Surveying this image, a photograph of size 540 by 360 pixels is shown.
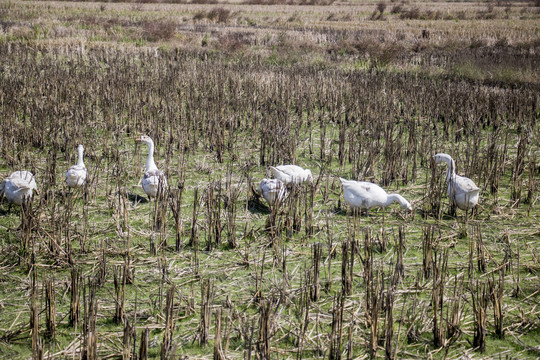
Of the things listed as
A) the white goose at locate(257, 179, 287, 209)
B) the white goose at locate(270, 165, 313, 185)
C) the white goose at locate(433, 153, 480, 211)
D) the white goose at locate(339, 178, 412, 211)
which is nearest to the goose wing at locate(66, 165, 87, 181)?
the white goose at locate(257, 179, 287, 209)

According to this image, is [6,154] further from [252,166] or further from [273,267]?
[273,267]

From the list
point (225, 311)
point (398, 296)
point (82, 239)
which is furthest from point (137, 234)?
point (398, 296)

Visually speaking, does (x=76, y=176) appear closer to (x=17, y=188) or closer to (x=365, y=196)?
(x=17, y=188)

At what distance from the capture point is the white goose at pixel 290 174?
6.38 m

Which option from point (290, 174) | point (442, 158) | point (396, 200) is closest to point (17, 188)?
point (290, 174)

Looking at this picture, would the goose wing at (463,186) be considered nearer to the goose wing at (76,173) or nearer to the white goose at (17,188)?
the goose wing at (76,173)

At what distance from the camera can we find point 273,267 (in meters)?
4.79

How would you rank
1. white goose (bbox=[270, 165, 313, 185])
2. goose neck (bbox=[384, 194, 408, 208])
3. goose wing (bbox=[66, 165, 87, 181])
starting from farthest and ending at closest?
white goose (bbox=[270, 165, 313, 185]) < goose wing (bbox=[66, 165, 87, 181]) < goose neck (bbox=[384, 194, 408, 208])

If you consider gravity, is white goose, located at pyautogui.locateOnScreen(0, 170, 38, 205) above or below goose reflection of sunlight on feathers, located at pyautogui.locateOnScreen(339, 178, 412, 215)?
above

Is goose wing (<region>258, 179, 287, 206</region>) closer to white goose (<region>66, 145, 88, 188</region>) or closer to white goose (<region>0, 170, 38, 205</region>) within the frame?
white goose (<region>66, 145, 88, 188</region>)

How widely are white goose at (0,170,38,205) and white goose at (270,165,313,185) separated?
2.75 m

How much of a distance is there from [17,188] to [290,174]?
309 cm

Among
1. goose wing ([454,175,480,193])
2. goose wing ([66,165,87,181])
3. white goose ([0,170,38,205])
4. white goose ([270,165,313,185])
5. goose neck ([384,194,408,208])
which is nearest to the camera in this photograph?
white goose ([0,170,38,205])

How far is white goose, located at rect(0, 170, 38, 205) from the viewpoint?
5.61m
